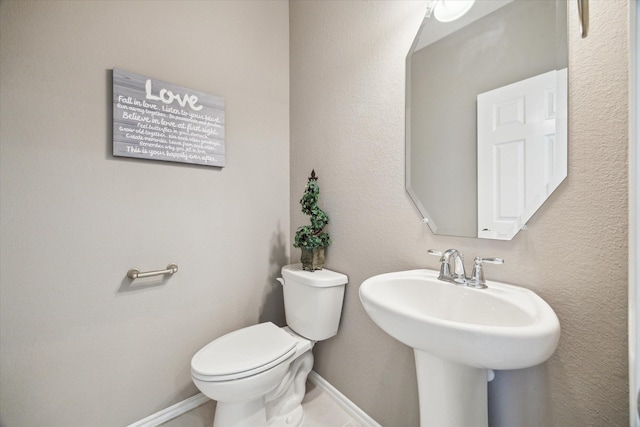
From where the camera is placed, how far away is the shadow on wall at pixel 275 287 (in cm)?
171

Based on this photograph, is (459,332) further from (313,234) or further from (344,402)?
(344,402)

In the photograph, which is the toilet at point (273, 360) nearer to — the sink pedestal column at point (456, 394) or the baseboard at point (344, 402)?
the baseboard at point (344, 402)

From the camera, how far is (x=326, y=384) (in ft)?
5.13

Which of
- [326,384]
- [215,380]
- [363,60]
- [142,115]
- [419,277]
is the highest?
[363,60]

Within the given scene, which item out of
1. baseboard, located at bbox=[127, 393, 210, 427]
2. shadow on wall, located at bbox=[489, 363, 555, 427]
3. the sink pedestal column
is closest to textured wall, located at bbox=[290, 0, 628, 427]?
shadow on wall, located at bbox=[489, 363, 555, 427]

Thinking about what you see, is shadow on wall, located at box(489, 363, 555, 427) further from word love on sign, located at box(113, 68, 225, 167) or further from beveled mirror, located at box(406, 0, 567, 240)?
word love on sign, located at box(113, 68, 225, 167)

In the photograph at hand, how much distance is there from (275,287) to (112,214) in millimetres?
1001

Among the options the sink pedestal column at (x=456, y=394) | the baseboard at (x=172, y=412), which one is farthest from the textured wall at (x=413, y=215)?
the baseboard at (x=172, y=412)

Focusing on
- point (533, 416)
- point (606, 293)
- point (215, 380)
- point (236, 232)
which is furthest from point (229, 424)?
point (606, 293)

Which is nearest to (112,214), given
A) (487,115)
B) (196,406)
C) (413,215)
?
(196,406)

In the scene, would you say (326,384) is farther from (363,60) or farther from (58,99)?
(58,99)

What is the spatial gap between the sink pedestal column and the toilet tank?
0.60 metres

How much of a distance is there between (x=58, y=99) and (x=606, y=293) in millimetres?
2039

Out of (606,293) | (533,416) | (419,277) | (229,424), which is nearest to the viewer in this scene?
(606,293)
